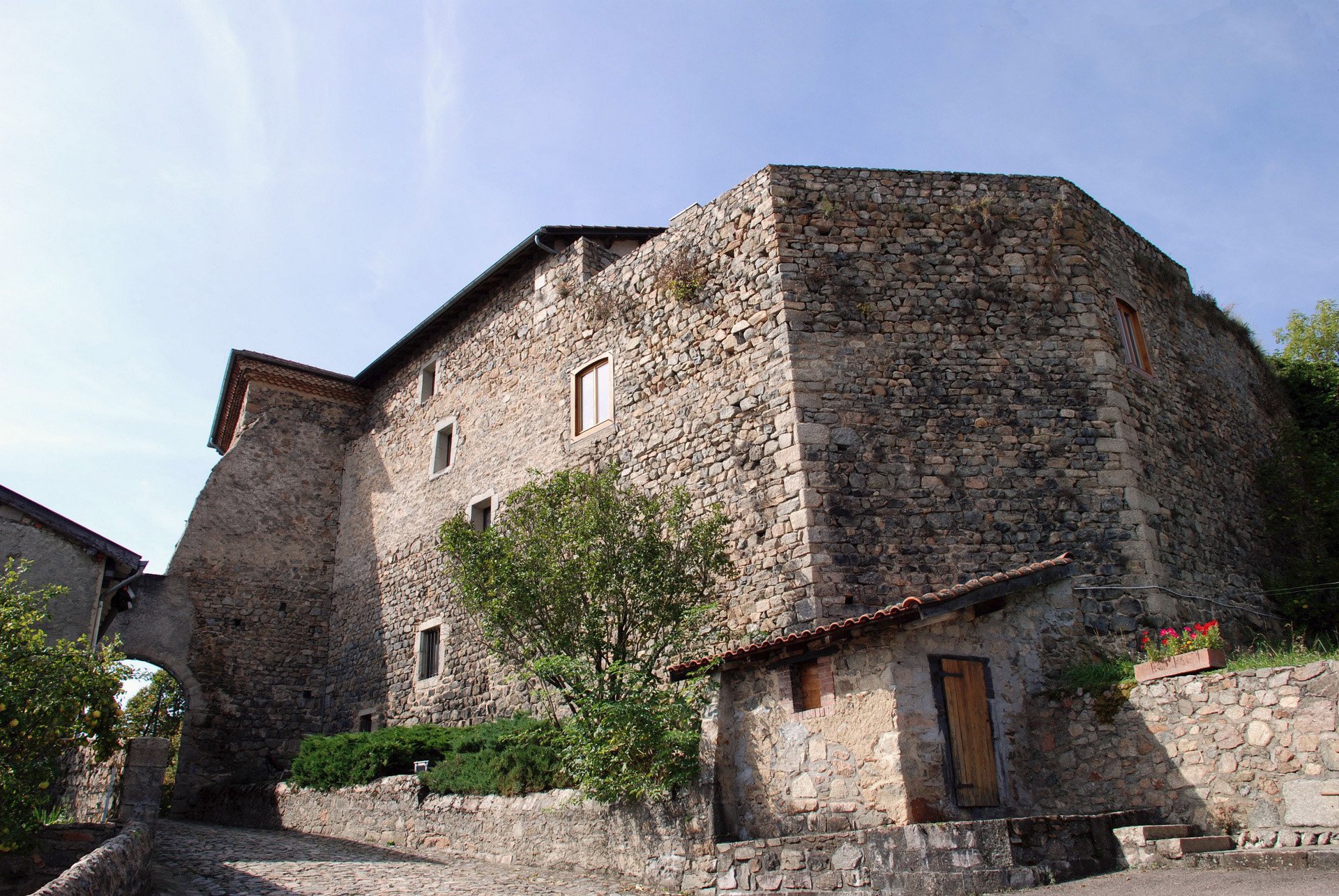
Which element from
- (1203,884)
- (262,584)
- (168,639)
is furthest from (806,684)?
(262,584)

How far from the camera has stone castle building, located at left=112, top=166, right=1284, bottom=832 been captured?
10250 mm

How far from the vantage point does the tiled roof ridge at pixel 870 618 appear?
24.3ft

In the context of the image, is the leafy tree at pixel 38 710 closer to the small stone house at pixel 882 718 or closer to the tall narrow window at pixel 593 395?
the small stone house at pixel 882 718

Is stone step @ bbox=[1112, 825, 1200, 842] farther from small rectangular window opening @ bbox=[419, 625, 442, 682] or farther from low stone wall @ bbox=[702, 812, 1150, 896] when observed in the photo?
small rectangular window opening @ bbox=[419, 625, 442, 682]

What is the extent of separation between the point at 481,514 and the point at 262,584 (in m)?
5.64

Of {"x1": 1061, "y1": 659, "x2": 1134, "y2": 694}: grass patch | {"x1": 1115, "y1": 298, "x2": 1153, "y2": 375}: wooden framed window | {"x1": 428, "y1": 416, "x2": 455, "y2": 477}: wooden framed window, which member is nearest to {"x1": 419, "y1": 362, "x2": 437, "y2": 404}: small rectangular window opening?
{"x1": 428, "y1": 416, "x2": 455, "y2": 477}: wooden framed window

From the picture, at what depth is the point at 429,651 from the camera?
1588cm

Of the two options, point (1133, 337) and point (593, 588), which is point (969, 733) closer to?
point (593, 588)

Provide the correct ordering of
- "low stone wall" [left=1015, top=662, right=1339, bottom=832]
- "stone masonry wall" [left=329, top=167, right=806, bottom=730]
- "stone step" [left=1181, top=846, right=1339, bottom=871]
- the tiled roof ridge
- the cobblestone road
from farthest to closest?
"stone masonry wall" [left=329, top=167, right=806, bottom=730] < the cobblestone road < the tiled roof ridge < "low stone wall" [left=1015, top=662, right=1339, bottom=832] < "stone step" [left=1181, top=846, right=1339, bottom=871]

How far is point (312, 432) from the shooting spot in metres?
19.6

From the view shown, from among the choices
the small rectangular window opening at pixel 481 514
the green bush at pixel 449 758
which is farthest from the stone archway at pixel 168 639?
the small rectangular window opening at pixel 481 514

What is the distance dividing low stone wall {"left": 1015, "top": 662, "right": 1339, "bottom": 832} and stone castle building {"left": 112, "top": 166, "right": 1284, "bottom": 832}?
0.89 metres

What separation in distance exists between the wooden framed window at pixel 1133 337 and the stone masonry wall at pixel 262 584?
50.1 feet

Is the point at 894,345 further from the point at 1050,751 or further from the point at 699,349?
the point at 1050,751
